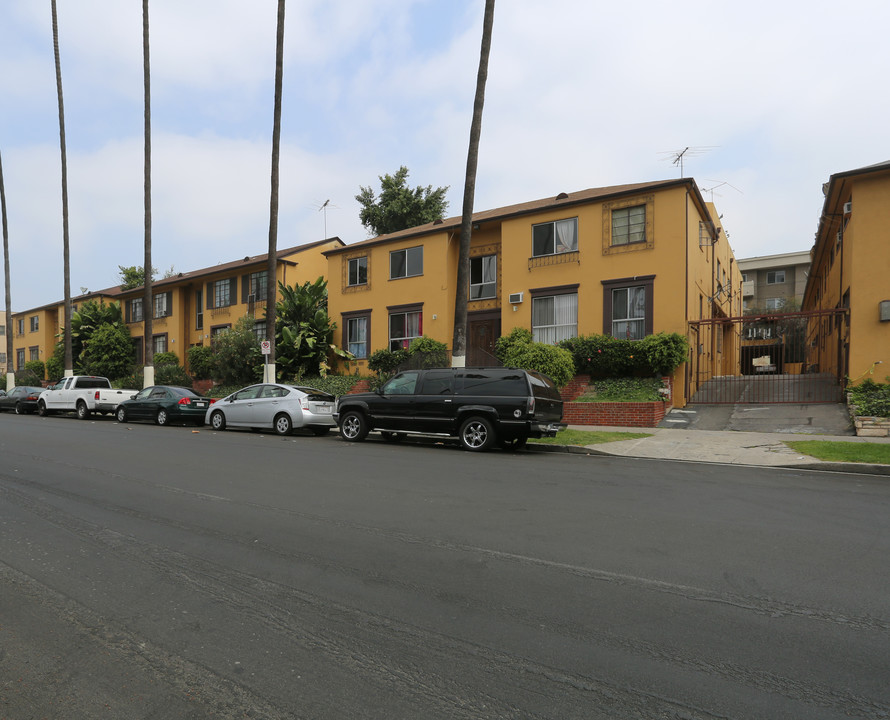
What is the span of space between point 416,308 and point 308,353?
17.5ft

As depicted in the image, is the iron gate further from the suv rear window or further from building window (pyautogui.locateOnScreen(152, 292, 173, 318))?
building window (pyautogui.locateOnScreen(152, 292, 173, 318))

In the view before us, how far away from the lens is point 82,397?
77.7 feet

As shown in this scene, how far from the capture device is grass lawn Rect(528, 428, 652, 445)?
523 inches

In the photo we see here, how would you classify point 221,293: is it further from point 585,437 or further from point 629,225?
point 585,437

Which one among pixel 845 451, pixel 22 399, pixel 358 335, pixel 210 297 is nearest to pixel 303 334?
pixel 358 335

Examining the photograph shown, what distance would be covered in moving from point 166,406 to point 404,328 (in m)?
10.2

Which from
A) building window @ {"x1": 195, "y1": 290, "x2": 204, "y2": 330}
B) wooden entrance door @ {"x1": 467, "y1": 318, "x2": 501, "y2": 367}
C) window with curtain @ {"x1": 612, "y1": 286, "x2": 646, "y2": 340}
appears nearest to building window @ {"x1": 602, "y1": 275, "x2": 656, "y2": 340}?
window with curtain @ {"x1": 612, "y1": 286, "x2": 646, "y2": 340}

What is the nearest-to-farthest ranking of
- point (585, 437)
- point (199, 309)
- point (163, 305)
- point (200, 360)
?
point (585, 437), point (200, 360), point (199, 309), point (163, 305)

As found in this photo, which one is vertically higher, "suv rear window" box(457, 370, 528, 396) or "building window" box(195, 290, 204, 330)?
"building window" box(195, 290, 204, 330)

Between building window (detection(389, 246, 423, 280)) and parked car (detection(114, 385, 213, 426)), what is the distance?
10.2 meters

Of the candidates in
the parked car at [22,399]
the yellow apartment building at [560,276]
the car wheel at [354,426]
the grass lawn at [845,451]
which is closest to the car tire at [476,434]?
the car wheel at [354,426]

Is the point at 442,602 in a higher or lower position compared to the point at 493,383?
lower

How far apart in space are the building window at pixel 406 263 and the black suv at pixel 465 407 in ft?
41.0

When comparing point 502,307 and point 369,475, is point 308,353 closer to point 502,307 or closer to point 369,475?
point 502,307
